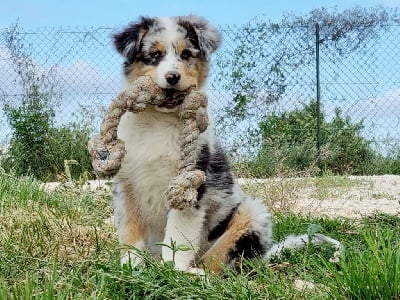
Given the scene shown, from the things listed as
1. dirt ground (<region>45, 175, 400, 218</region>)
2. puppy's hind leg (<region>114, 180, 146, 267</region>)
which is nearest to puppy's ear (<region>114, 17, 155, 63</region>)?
puppy's hind leg (<region>114, 180, 146, 267</region>)

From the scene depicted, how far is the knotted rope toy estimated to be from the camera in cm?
438

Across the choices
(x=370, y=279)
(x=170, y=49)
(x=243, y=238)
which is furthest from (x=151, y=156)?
(x=370, y=279)

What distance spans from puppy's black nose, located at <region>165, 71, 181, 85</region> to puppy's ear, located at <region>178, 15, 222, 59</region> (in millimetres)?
372

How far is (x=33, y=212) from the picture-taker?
236 inches

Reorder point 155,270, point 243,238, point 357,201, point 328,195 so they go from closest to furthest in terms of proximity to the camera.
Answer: point 155,270 < point 243,238 < point 357,201 < point 328,195

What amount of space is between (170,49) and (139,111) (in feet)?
1.40

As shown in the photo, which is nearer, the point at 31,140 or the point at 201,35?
the point at 201,35

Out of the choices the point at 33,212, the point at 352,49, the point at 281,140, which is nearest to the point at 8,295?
the point at 33,212

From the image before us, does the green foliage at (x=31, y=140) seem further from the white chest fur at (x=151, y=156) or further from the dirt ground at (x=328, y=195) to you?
the white chest fur at (x=151, y=156)

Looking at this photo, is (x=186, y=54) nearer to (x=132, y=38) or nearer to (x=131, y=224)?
(x=132, y=38)

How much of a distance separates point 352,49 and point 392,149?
2.49 m

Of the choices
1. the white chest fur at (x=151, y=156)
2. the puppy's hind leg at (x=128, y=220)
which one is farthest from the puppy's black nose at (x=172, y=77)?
the puppy's hind leg at (x=128, y=220)

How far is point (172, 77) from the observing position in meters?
4.42

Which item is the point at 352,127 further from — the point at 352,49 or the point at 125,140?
the point at 125,140
